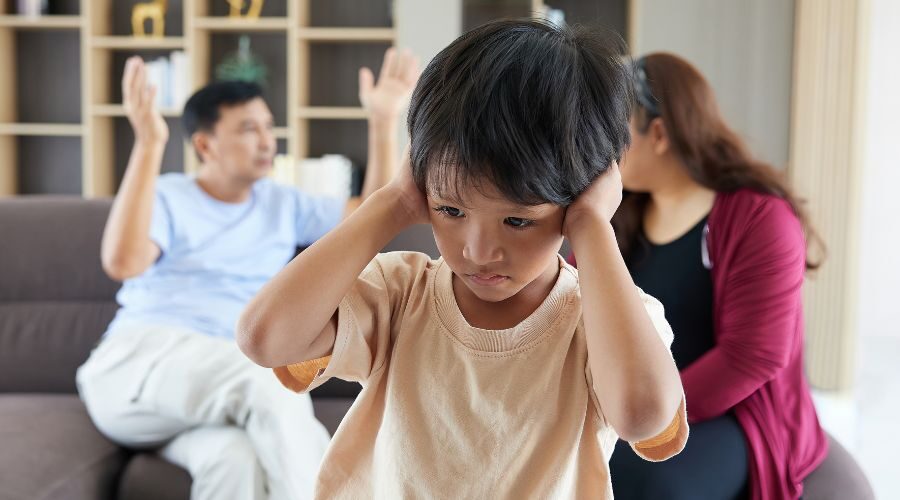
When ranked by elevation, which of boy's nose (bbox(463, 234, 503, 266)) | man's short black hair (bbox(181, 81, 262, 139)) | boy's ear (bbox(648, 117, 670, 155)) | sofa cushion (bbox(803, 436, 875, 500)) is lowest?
sofa cushion (bbox(803, 436, 875, 500))

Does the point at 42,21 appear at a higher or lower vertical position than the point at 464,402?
higher

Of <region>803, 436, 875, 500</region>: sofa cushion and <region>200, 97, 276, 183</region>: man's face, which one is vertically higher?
<region>200, 97, 276, 183</region>: man's face

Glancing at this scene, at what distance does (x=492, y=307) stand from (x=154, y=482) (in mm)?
1042

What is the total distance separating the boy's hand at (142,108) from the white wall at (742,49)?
2.63 m

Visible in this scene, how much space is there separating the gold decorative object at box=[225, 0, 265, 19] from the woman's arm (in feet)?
12.5

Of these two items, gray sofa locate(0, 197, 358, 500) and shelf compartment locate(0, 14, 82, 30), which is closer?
gray sofa locate(0, 197, 358, 500)

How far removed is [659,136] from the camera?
70.4 inches

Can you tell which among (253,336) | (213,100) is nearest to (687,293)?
(253,336)

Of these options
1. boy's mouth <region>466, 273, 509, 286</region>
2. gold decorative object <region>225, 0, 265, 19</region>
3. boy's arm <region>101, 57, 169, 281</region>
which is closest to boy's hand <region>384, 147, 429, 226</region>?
boy's mouth <region>466, 273, 509, 286</region>

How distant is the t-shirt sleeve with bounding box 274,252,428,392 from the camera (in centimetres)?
100

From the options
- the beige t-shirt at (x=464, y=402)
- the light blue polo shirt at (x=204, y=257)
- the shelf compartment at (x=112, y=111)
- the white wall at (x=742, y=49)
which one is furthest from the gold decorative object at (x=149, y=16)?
the beige t-shirt at (x=464, y=402)

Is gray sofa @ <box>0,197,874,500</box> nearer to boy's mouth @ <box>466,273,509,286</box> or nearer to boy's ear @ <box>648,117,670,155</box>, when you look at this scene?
boy's ear @ <box>648,117,670,155</box>

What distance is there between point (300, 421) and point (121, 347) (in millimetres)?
453

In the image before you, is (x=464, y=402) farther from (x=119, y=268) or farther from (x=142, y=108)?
(x=142, y=108)
